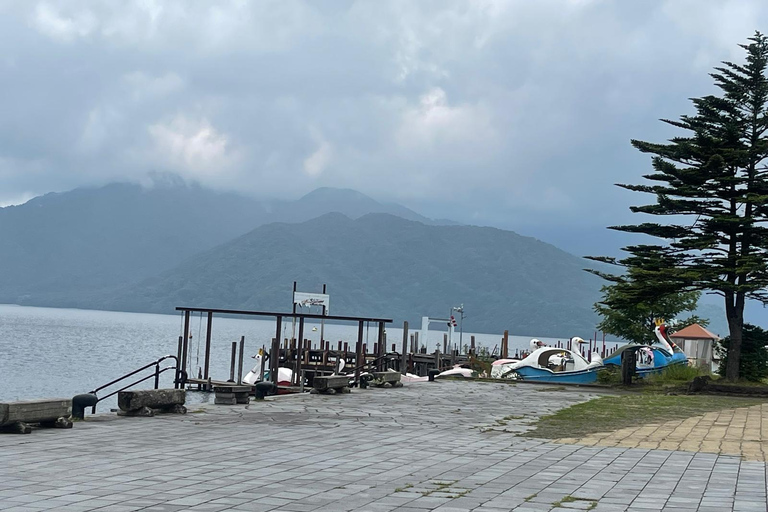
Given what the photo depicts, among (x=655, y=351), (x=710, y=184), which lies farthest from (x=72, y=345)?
(x=710, y=184)

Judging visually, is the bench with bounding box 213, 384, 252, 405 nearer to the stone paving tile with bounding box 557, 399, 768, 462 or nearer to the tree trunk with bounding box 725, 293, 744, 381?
the stone paving tile with bounding box 557, 399, 768, 462

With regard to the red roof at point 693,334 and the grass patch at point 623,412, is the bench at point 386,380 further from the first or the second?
the red roof at point 693,334

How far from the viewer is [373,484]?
8445mm

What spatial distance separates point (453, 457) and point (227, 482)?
3326 mm

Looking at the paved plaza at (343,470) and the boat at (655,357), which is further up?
the boat at (655,357)

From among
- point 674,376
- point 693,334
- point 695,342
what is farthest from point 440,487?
point 693,334

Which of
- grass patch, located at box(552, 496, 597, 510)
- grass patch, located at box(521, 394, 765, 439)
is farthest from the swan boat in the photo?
grass patch, located at box(552, 496, 597, 510)

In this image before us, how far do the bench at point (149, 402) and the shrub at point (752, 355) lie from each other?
64.5 feet

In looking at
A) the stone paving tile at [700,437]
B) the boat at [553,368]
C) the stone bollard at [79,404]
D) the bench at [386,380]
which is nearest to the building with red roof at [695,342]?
the boat at [553,368]

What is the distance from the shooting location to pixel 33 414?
11.8m

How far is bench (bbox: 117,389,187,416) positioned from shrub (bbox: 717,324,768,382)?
19.7m

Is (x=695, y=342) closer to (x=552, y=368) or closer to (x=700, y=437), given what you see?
(x=552, y=368)

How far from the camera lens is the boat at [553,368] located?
34.2 meters

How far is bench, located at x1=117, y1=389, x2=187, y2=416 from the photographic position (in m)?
14.1
